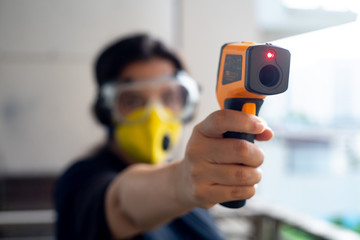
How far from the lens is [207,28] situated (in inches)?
14.2

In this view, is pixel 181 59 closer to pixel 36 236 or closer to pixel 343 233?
pixel 343 233

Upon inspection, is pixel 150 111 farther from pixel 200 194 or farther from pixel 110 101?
pixel 200 194

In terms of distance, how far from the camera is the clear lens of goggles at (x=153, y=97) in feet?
2.23

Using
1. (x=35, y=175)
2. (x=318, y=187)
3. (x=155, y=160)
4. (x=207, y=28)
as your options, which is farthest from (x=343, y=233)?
(x=318, y=187)

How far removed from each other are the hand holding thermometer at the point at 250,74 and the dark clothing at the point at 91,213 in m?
0.38

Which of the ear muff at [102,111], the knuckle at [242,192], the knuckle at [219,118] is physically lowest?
the ear muff at [102,111]

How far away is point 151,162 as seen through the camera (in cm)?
68

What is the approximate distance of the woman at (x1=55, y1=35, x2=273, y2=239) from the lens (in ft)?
0.76

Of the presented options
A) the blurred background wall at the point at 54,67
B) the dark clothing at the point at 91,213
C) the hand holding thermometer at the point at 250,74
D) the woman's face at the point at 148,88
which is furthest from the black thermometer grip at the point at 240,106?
the blurred background wall at the point at 54,67

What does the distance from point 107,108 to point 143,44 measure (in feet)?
0.54

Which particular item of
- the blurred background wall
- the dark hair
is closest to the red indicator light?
the dark hair

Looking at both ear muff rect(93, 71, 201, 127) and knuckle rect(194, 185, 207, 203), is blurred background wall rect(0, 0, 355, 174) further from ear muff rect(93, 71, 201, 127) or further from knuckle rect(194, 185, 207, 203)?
knuckle rect(194, 185, 207, 203)

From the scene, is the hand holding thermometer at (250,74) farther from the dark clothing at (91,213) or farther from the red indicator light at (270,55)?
the dark clothing at (91,213)

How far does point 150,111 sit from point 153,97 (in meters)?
0.04
